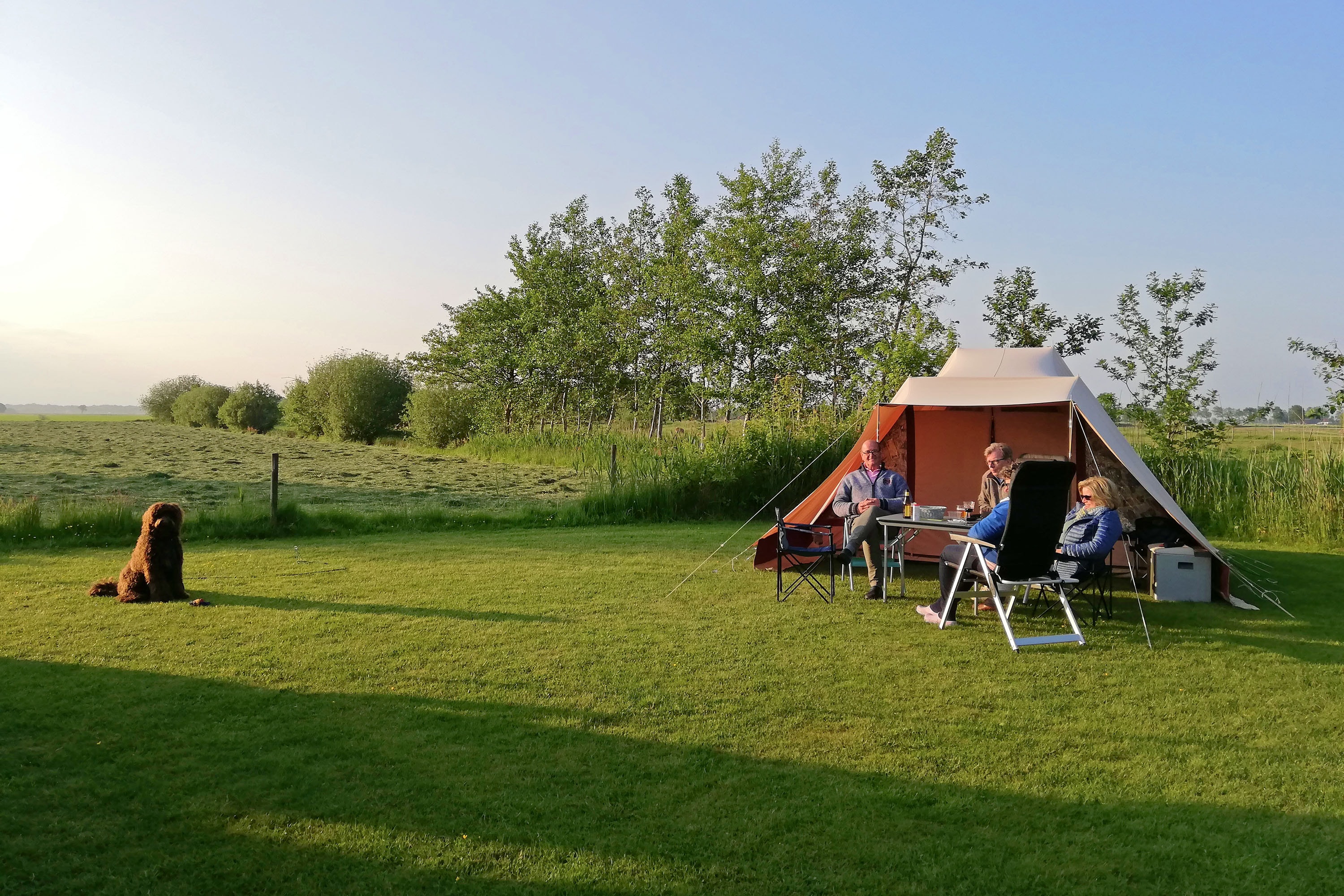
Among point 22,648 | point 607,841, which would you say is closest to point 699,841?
point 607,841

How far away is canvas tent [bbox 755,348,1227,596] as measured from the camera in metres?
6.72

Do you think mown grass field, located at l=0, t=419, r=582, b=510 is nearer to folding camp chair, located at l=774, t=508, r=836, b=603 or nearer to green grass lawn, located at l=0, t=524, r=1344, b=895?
folding camp chair, located at l=774, t=508, r=836, b=603

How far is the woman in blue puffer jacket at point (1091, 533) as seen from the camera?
5.55 metres

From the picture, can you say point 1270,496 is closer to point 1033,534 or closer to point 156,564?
point 1033,534

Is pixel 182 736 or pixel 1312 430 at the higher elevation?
pixel 1312 430

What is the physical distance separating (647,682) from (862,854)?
1865 mm

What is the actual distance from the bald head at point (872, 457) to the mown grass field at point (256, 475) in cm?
708

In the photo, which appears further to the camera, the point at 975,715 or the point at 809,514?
the point at 809,514

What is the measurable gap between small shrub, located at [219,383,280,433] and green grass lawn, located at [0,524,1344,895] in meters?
43.0

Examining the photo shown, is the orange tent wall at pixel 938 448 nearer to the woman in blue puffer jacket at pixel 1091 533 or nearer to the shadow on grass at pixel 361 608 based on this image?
the woman in blue puffer jacket at pixel 1091 533

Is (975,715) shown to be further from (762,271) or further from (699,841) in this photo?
(762,271)

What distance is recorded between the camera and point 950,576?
6.04m

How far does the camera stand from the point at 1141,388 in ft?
44.8

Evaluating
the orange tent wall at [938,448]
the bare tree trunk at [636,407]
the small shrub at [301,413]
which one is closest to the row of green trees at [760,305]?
the bare tree trunk at [636,407]
